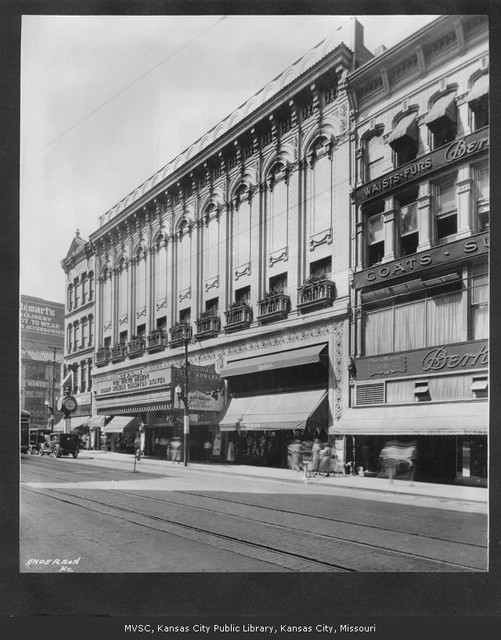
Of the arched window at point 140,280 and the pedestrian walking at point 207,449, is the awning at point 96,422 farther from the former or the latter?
the arched window at point 140,280

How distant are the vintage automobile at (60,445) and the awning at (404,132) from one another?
6.55 metres

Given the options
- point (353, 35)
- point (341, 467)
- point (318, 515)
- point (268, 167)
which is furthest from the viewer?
point (268, 167)

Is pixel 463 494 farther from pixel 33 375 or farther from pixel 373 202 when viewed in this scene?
pixel 33 375

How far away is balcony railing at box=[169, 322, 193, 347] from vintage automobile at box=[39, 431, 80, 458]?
2290mm

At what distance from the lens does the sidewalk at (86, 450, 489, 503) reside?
5766 mm

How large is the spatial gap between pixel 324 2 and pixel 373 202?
2493 mm

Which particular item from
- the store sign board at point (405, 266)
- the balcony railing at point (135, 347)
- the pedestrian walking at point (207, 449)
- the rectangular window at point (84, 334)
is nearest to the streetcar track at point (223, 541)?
the pedestrian walking at point (207, 449)

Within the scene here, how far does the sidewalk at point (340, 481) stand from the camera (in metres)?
5.77

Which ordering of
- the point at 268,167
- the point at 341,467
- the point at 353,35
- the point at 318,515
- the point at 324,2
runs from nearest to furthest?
the point at 324,2 → the point at 353,35 → the point at 318,515 → the point at 341,467 → the point at 268,167

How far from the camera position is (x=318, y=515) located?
6324 mm

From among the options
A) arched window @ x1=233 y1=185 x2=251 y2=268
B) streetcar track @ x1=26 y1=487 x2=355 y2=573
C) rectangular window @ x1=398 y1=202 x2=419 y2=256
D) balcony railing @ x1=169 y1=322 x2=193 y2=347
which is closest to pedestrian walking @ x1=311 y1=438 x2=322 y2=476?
streetcar track @ x1=26 y1=487 x2=355 y2=573

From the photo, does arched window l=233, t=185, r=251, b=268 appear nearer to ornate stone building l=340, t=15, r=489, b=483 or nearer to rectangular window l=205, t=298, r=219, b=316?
rectangular window l=205, t=298, r=219, b=316

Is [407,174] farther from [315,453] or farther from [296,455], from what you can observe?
[296,455]
